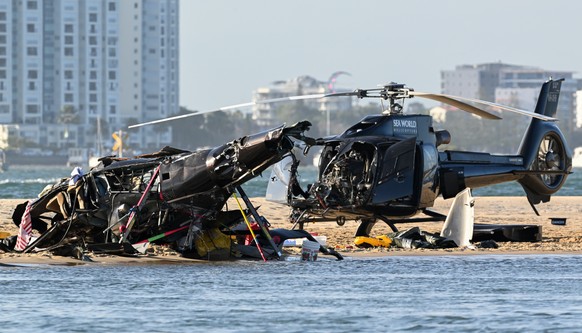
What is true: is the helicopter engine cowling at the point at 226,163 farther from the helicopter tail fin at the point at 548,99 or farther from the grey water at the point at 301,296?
the helicopter tail fin at the point at 548,99

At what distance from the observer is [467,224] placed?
27844mm

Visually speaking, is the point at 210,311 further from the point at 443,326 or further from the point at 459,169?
the point at 459,169

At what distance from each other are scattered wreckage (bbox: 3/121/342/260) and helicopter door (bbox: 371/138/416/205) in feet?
7.60

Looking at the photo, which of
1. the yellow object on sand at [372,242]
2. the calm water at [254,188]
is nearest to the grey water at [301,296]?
the yellow object on sand at [372,242]

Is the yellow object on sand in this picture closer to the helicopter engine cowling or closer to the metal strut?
the metal strut

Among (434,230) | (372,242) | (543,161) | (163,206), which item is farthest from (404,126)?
(434,230)

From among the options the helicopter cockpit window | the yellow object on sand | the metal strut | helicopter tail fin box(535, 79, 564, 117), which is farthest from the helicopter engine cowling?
helicopter tail fin box(535, 79, 564, 117)

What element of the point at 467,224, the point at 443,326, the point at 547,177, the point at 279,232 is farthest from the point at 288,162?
the point at 443,326

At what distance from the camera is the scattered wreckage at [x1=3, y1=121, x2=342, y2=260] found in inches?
908

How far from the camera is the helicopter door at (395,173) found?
26.1m

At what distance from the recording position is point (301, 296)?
20.6 meters

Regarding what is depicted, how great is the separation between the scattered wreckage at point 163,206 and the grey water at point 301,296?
56 cm

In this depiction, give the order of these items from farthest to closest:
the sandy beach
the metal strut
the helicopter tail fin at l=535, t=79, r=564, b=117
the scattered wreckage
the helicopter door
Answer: the helicopter tail fin at l=535, t=79, r=564, b=117
the helicopter door
the sandy beach
the metal strut
the scattered wreckage

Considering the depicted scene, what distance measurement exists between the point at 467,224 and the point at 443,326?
10.1 m
